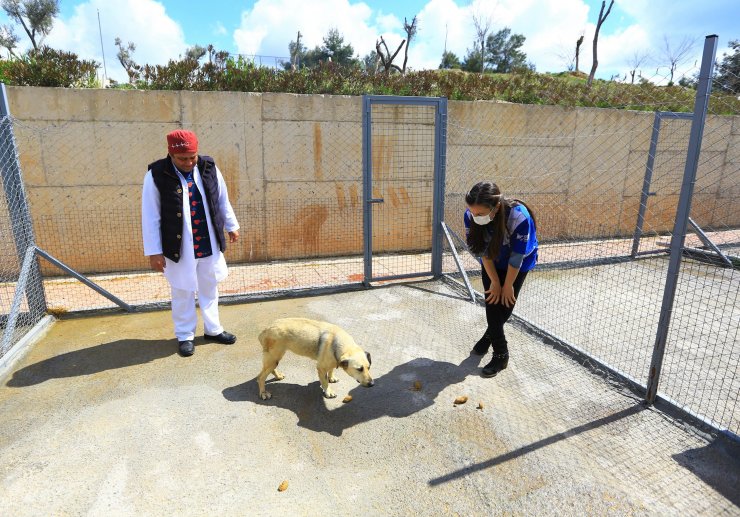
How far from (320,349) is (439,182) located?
3.27 m

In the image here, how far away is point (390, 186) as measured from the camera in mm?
7324

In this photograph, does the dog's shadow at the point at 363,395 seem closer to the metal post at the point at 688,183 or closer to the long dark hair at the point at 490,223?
the long dark hair at the point at 490,223

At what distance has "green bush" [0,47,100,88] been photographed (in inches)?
239

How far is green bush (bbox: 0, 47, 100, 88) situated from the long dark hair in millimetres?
6170

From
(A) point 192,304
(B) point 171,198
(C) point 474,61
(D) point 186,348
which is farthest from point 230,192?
(C) point 474,61

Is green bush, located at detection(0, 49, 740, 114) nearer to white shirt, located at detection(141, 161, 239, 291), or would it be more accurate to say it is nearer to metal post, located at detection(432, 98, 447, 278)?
metal post, located at detection(432, 98, 447, 278)

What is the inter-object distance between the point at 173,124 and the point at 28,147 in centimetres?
185

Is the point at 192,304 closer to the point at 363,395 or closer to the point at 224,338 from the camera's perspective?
the point at 224,338

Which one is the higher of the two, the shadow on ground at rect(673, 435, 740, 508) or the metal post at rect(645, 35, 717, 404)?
the metal post at rect(645, 35, 717, 404)

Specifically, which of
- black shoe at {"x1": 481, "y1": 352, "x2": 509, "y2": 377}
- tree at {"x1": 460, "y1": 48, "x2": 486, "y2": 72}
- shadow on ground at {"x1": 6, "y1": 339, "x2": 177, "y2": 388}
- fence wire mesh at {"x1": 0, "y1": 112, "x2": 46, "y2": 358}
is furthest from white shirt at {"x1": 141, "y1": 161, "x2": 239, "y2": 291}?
tree at {"x1": 460, "y1": 48, "x2": 486, "y2": 72}

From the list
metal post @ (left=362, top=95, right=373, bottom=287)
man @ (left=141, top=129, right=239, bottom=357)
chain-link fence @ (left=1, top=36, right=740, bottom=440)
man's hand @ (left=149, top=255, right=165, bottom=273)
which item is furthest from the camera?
metal post @ (left=362, top=95, right=373, bottom=287)

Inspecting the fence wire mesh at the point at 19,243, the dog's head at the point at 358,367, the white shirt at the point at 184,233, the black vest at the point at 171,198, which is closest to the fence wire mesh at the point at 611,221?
the dog's head at the point at 358,367

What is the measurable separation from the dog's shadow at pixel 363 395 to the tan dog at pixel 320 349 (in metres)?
0.12

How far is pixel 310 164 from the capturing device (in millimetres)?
6883
